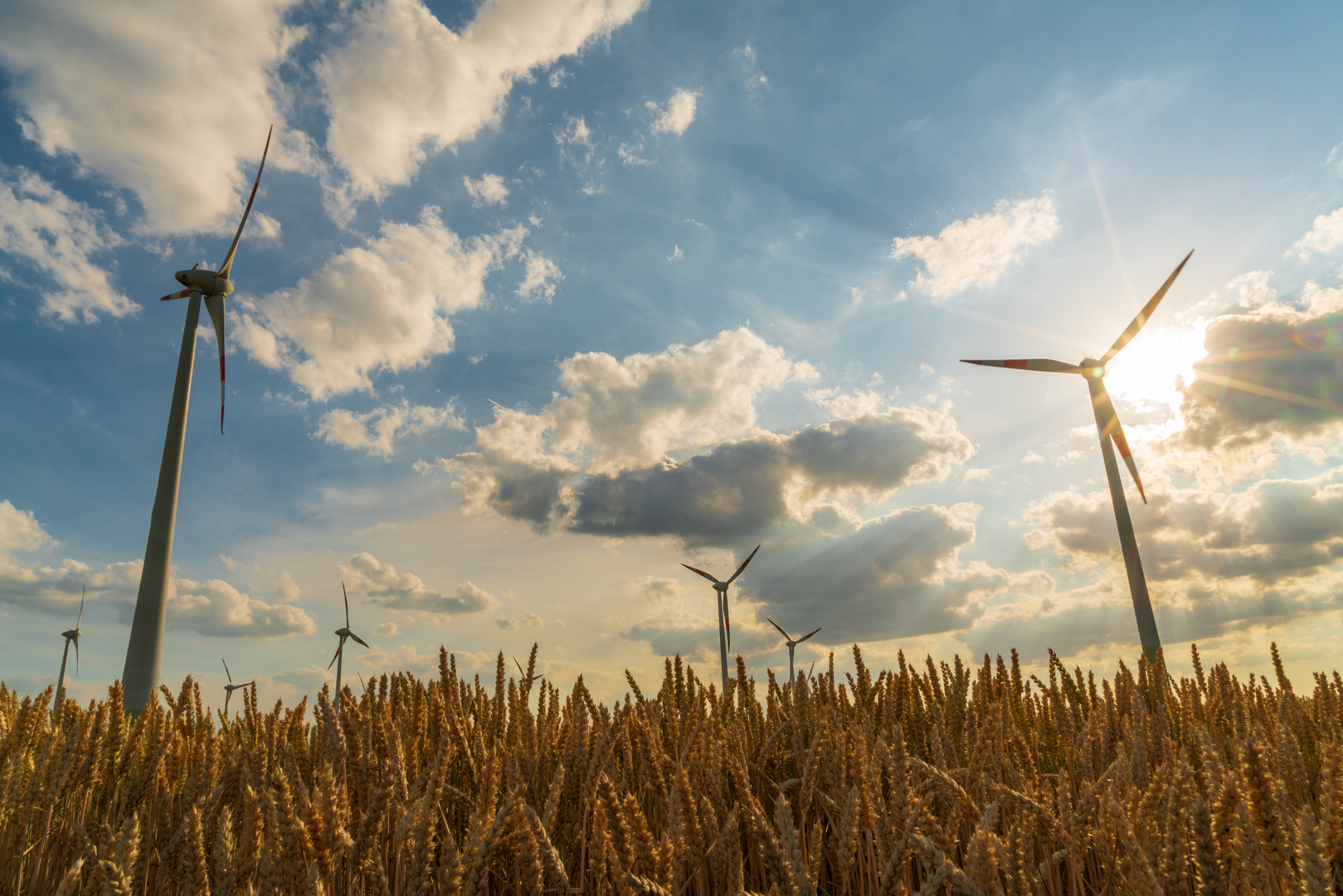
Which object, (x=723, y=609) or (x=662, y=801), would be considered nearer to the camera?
(x=662, y=801)

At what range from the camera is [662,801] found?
4.12 m

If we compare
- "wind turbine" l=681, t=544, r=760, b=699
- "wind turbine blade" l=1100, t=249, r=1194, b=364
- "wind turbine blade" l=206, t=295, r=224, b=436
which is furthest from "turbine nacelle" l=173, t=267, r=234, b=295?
"wind turbine blade" l=1100, t=249, r=1194, b=364

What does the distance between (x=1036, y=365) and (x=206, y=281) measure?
38.3 meters

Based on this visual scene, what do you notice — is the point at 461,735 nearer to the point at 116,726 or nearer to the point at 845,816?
the point at 116,726

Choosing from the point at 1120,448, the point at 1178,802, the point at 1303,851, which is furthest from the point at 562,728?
the point at 1120,448

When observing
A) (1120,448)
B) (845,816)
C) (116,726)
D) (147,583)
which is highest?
(1120,448)

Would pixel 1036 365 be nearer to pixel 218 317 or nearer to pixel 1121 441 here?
pixel 1121 441

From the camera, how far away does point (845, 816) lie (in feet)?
9.34

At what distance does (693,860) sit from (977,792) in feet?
6.72

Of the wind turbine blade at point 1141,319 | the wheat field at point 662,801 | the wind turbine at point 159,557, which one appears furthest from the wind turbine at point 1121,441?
the wind turbine at point 159,557

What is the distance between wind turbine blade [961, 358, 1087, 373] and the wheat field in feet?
96.0

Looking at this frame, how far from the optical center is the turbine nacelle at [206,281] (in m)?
31.5

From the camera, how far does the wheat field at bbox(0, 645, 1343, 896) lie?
2555 millimetres

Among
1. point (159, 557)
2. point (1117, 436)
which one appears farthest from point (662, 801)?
point (1117, 436)
